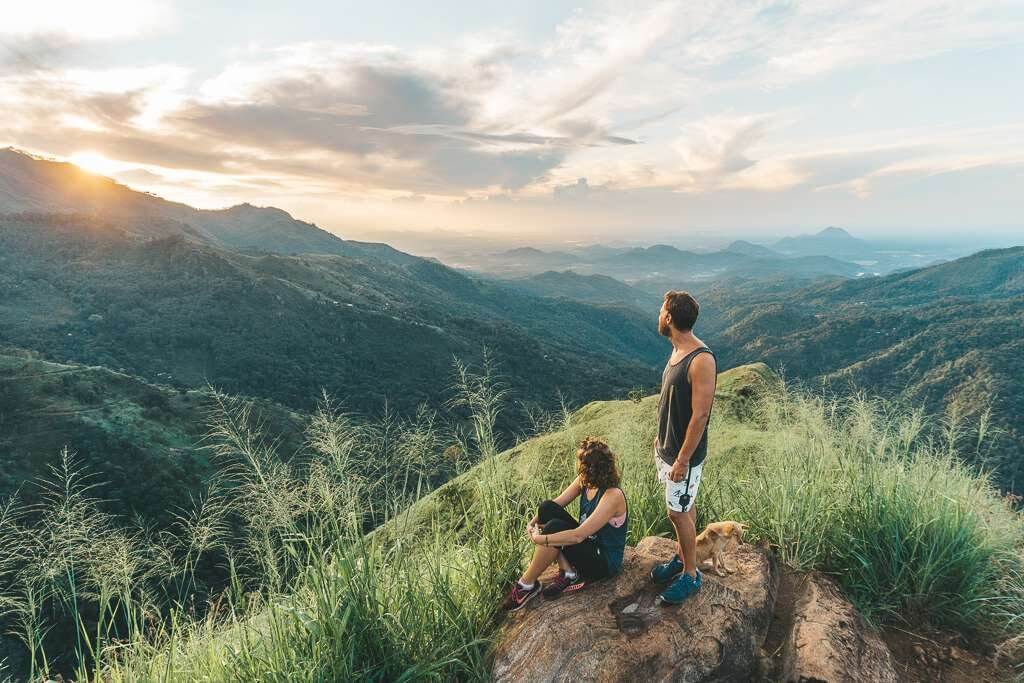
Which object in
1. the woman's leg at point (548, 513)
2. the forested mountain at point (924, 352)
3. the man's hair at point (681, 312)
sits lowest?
the forested mountain at point (924, 352)

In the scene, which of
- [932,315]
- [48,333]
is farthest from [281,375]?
[932,315]

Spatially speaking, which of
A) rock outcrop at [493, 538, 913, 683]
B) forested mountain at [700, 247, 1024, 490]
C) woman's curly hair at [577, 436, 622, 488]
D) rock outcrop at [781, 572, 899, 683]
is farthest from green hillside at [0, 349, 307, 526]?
forested mountain at [700, 247, 1024, 490]

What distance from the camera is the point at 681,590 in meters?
3.79

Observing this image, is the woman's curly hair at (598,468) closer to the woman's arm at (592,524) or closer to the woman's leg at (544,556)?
the woman's arm at (592,524)

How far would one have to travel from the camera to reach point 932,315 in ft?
573

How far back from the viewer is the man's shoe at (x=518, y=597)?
3855mm

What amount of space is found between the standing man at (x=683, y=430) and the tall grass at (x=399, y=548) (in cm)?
105

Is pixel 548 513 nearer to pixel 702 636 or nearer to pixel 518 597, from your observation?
pixel 518 597

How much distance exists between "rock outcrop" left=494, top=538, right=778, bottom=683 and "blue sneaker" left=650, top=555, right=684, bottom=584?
0.09m

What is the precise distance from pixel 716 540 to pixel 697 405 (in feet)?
4.97

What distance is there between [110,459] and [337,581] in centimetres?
5982

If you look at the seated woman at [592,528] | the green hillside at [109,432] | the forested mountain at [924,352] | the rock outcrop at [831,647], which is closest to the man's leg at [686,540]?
the seated woman at [592,528]

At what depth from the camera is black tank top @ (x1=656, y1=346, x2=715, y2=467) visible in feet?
12.9

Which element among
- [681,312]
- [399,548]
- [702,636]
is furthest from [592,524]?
[681,312]
